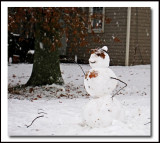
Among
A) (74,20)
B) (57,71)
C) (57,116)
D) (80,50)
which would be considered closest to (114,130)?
(57,116)

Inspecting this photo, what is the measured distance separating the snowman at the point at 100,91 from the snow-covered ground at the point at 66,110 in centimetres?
14

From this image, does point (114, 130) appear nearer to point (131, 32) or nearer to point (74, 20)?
point (74, 20)

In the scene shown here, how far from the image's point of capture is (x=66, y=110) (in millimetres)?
7043

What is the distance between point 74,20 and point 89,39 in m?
8.00

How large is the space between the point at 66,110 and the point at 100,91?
2489mm

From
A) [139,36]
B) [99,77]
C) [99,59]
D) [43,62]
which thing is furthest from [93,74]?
[139,36]

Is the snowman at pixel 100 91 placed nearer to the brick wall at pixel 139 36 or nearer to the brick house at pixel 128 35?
the brick house at pixel 128 35

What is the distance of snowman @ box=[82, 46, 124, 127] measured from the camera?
470 centimetres

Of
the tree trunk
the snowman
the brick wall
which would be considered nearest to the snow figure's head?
the snowman

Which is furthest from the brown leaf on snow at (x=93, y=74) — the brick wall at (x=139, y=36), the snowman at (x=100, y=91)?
the brick wall at (x=139, y=36)

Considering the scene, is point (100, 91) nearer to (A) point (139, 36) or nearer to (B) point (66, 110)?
(B) point (66, 110)

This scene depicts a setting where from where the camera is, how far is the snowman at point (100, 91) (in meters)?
4.70

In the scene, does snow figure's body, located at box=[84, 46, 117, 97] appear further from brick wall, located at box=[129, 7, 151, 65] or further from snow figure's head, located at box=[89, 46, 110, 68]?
brick wall, located at box=[129, 7, 151, 65]

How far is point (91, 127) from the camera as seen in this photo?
4.85m
